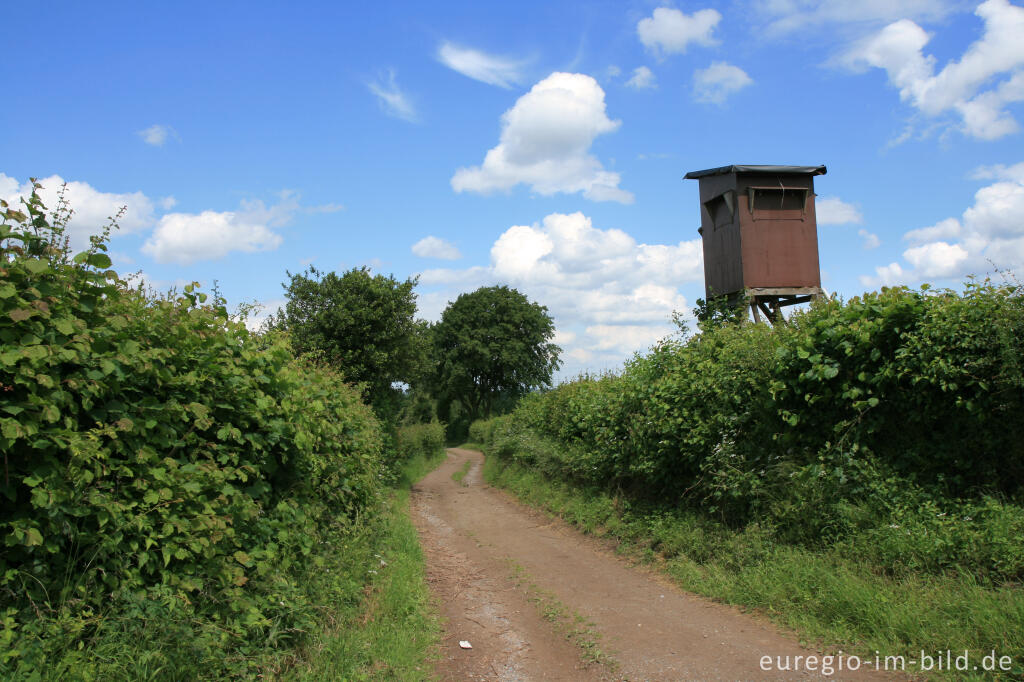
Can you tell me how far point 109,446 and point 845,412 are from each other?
24.0ft

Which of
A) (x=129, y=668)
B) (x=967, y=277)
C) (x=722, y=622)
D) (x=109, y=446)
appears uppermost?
(x=967, y=277)

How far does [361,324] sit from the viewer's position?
19797mm

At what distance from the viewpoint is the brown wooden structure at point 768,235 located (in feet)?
47.6

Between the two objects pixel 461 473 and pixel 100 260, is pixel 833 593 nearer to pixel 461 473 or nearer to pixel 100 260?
pixel 100 260

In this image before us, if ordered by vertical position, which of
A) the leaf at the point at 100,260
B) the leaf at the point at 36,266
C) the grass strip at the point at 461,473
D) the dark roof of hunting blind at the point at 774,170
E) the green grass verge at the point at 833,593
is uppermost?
the dark roof of hunting blind at the point at 774,170

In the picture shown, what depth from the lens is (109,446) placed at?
11.8 feet

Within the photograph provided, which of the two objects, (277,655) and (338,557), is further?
(338,557)

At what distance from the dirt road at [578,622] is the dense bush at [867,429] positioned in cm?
151

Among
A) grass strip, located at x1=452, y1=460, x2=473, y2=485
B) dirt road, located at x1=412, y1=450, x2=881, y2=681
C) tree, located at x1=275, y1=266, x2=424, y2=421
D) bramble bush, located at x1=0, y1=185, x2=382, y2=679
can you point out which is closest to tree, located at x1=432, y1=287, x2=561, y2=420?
grass strip, located at x1=452, y1=460, x2=473, y2=485

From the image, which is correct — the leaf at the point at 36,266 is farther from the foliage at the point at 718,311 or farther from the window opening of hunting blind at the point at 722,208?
the window opening of hunting blind at the point at 722,208

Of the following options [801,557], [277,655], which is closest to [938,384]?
[801,557]

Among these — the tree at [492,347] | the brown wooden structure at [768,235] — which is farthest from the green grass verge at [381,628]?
the tree at [492,347]

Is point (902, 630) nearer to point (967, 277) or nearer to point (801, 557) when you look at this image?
point (801, 557)

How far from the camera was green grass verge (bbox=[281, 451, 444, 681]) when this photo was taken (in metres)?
4.82
